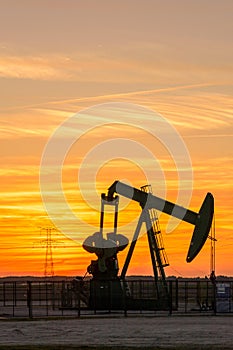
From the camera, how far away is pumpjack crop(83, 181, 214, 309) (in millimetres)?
50625

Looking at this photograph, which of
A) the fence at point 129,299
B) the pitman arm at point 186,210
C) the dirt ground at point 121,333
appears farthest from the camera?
the pitman arm at point 186,210

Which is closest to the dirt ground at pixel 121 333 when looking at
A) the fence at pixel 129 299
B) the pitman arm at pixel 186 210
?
the fence at pixel 129 299

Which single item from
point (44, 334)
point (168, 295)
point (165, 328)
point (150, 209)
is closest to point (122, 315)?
point (168, 295)

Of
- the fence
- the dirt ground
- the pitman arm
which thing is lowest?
the dirt ground

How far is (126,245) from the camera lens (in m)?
51.5

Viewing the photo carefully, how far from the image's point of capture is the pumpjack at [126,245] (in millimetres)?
50625

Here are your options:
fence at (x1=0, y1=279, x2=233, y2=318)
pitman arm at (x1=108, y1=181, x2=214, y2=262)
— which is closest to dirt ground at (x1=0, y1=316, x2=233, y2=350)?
fence at (x1=0, y1=279, x2=233, y2=318)

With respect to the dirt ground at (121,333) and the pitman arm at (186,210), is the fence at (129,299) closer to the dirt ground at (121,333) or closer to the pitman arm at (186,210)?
the pitman arm at (186,210)

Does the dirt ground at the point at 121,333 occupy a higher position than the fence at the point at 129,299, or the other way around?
the fence at the point at 129,299

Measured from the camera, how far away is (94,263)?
171 ft

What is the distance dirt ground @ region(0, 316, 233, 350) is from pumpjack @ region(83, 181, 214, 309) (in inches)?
202

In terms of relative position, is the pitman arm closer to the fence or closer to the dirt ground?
the fence

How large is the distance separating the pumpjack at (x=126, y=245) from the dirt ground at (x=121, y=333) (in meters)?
5.14

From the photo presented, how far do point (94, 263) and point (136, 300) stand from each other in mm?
3099
